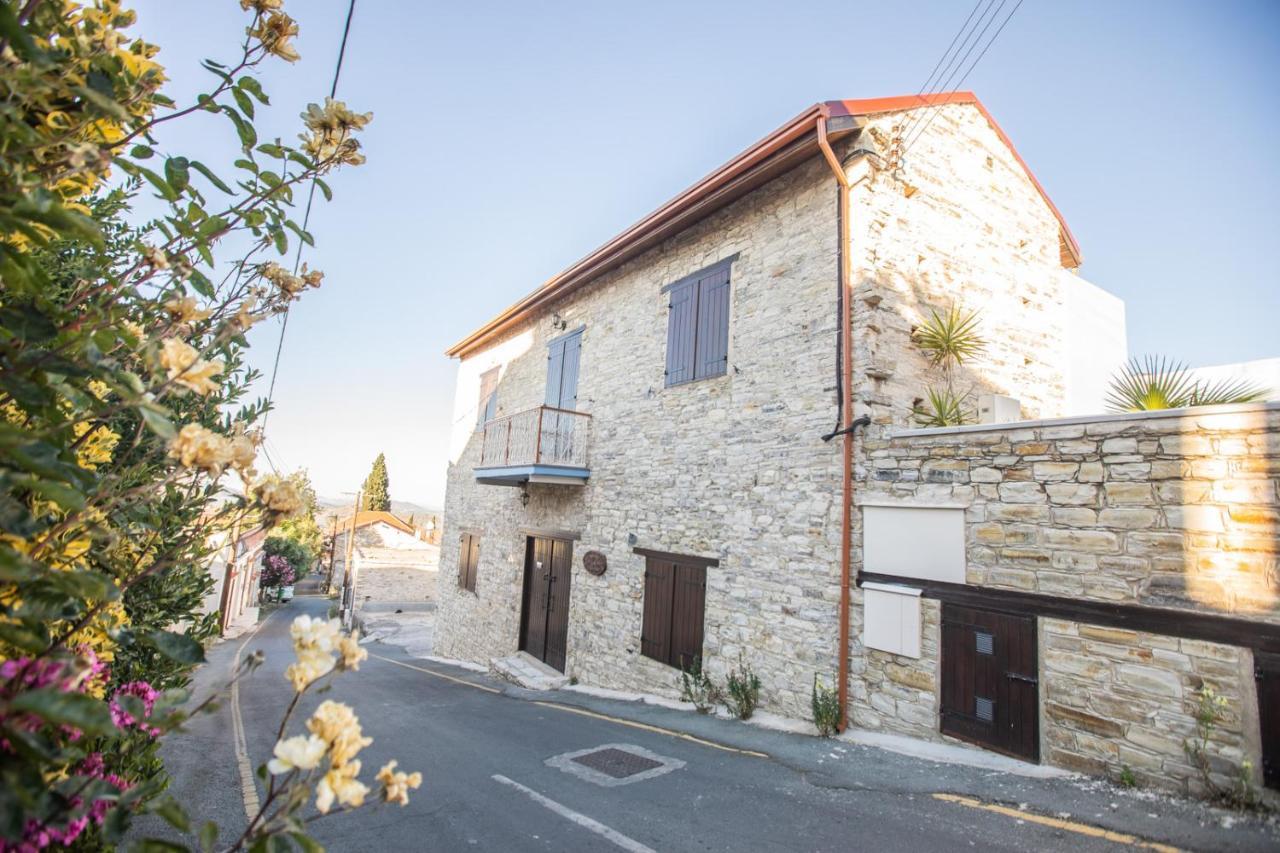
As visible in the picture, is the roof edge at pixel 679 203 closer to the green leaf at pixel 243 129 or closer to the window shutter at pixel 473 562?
the window shutter at pixel 473 562

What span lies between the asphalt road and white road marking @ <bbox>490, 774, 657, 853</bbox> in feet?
0.05

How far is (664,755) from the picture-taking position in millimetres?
5953

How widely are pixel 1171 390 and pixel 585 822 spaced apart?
613 centimetres

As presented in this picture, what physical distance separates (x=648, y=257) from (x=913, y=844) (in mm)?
8728

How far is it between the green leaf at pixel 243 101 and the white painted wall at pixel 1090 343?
10.5 meters

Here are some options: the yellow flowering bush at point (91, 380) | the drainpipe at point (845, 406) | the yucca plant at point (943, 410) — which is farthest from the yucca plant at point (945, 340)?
the yellow flowering bush at point (91, 380)

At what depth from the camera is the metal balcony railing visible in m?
11.0

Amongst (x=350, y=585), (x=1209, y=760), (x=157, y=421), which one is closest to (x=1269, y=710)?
(x=1209, y=760)

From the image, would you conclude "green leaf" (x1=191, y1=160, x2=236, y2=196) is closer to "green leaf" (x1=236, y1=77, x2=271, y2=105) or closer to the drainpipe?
"green leaf" (x1=236, y1=77, x2=271, y2=105)

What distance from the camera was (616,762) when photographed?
5809 mm

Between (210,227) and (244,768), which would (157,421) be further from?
(244,768)

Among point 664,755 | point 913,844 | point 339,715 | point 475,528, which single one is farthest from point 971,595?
point 475,528

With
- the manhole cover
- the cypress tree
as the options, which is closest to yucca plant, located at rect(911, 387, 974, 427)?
the manhole cover

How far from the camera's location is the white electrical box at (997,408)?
24.2 ft
